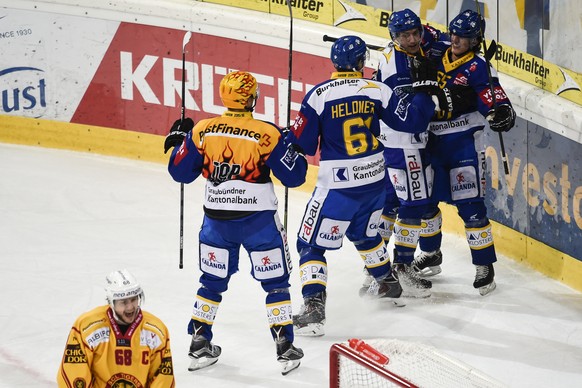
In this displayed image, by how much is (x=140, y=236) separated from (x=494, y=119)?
277cm

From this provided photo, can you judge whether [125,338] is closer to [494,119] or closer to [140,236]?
[494,119]

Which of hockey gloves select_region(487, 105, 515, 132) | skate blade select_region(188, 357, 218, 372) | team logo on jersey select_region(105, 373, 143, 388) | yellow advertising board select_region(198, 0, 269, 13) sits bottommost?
skate blade select_region(188, 357, 218, 372)

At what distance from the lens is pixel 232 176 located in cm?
644

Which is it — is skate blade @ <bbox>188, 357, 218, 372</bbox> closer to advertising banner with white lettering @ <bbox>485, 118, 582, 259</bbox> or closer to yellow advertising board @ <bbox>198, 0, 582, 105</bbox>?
advertising banner with white lettering @ <bbox>485, 118, 582, 259</bbox>

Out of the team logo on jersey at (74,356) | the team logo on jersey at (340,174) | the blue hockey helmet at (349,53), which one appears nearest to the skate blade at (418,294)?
the team logo on jersey at (340,174)

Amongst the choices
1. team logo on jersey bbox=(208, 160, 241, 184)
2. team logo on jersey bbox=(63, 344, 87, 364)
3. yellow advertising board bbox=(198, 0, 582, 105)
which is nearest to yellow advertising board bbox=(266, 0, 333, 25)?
yellow advertising board bbox=(198, 0, 582, 105)

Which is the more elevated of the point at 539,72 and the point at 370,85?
the point at 539,72

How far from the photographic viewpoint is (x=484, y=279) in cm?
770

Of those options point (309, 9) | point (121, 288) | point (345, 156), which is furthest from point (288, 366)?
point (309, 9)

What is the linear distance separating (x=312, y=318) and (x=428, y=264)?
1.24 metres

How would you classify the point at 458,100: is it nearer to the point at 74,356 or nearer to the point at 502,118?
the point at 502,118

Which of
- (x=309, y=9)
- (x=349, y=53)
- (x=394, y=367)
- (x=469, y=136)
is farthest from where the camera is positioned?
(x=309, y=9)

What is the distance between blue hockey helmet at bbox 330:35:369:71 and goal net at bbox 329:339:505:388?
2120 mm

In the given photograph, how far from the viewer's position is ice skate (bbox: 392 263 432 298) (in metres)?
7.68
